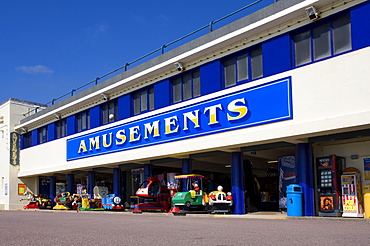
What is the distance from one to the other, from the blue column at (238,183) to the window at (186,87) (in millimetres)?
3821

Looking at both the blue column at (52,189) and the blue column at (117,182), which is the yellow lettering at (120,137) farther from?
the blue column at (52,189)

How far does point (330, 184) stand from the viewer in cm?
1808

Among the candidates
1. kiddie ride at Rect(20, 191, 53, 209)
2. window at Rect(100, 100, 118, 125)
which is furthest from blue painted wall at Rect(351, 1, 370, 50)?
kiddie ride at Rect(20, 191, 53, 209)

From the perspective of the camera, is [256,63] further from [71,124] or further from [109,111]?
[71,124]

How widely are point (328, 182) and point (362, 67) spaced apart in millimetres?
4687

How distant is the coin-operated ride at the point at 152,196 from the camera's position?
26250 mm

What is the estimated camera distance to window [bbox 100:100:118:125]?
98.2ft

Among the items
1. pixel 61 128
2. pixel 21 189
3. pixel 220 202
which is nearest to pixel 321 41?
pixel 220 202

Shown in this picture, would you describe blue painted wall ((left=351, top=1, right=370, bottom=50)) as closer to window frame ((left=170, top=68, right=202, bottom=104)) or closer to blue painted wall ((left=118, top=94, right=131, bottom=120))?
window frame ((left=170, top=68, right=202, bottom=104))

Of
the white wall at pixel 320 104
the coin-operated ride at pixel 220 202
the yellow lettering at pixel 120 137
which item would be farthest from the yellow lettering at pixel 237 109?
the yellow lettering at pixel 120 137

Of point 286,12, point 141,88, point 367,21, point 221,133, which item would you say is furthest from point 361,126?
point 141,88

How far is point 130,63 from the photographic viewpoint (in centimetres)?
2833

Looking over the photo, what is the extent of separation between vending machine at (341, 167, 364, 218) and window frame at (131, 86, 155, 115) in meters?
12.2

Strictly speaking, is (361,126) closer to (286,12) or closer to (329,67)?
(329,67)
